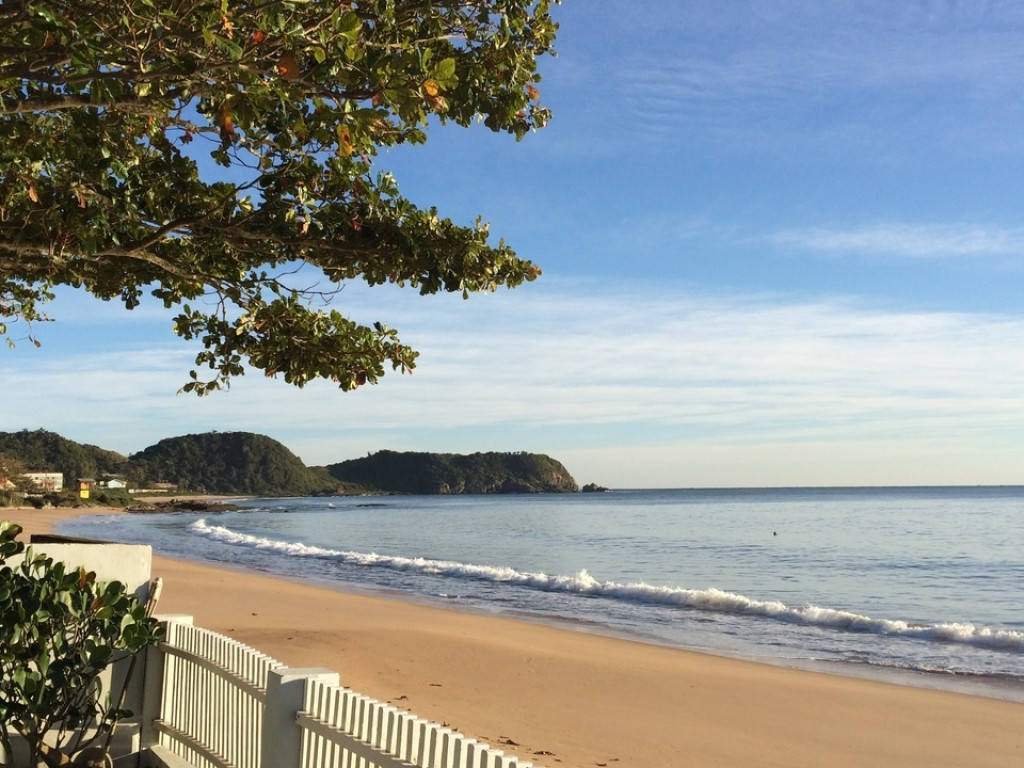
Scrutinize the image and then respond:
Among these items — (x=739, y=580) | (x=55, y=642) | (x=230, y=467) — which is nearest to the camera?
(x=55, y=642)

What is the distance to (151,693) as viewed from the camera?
249 inches

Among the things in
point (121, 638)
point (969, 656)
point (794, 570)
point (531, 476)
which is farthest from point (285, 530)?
point (531, 476)

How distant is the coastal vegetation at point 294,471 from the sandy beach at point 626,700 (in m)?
134

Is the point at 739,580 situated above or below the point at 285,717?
below

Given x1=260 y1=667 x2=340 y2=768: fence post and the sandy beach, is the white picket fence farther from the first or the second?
the sandy beach

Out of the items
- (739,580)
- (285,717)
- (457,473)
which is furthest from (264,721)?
(457,473)

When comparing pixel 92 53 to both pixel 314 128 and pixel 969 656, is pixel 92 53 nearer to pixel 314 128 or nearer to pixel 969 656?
pixel 314 128

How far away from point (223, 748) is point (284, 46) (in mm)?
3876

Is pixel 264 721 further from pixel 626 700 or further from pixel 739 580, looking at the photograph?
pixel 739 580

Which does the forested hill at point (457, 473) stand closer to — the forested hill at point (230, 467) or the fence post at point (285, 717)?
the forested hill at point (230, 467)

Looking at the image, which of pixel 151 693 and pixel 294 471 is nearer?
pixel 151 693

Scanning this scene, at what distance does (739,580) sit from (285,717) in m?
25.0

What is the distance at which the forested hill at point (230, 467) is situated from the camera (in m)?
164

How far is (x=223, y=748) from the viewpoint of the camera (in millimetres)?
5418
